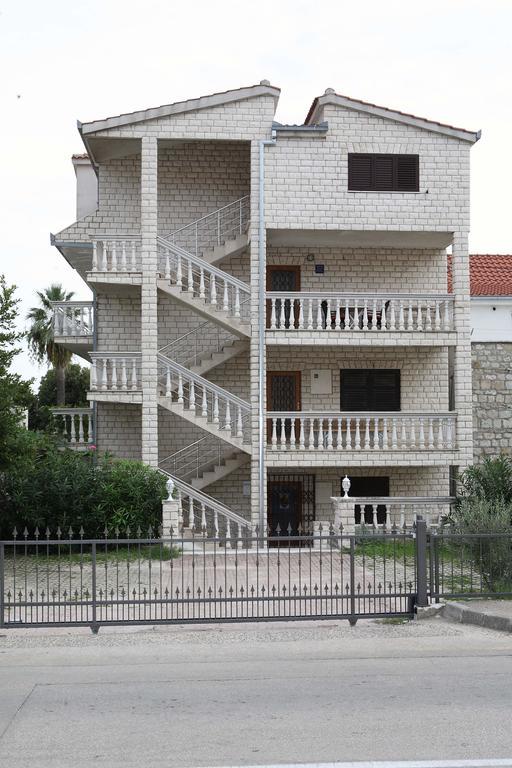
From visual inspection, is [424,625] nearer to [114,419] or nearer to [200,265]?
[200,265]

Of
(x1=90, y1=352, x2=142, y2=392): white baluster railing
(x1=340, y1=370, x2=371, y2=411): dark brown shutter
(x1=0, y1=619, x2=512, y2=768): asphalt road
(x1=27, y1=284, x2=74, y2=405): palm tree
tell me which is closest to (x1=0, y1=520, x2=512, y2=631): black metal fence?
(x1=0, y1=619, x2=512, y2=768): asphalt road

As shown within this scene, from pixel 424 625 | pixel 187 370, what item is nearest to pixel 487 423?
pixel 187 370

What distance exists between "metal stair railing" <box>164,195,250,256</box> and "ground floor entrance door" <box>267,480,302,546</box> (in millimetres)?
6304

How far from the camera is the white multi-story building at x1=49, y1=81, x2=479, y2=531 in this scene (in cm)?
2162

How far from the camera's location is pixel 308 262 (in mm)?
24109

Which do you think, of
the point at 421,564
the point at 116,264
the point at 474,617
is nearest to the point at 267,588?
the point at 421,564

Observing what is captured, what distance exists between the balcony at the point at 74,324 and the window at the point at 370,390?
6613 millimetres

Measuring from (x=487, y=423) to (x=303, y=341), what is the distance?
707 cm

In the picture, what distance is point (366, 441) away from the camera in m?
21.7

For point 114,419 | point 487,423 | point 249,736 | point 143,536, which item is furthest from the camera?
point 487,423

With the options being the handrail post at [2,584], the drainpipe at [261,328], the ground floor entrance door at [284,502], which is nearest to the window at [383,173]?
the drainpipe at [261,328]

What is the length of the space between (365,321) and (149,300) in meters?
5.08

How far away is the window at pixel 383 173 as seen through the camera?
73.0 feet

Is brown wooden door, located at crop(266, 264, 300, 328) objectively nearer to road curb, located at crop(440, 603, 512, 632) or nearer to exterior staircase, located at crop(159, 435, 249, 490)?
exterior staircase, located at crop(159, 435, 249, 490)
